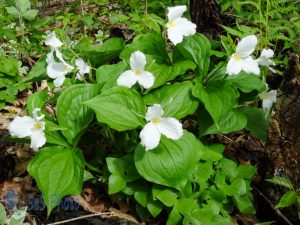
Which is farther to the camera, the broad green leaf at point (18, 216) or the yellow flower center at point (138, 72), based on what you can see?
the yellow flower center at point (138, 72)

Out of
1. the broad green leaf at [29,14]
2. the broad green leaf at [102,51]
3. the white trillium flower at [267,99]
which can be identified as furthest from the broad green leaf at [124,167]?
the broad green leaf at [29,14]

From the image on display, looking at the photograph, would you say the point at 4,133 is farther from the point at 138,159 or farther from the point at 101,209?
the point at 138,159

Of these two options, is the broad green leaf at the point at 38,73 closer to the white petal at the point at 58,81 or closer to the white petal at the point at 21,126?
the white petal at the point at 58,81

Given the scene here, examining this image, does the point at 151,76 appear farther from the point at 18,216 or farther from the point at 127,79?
the point at 18,216

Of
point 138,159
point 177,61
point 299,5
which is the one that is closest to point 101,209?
point 138,159

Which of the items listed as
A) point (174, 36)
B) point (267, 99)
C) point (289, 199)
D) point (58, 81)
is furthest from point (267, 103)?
point (58, 81)

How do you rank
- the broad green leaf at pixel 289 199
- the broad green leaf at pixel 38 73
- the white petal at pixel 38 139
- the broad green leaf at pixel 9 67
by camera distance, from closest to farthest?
the white petal at pixel 38 139, the broad green leaf at pixel 289 199, the broad green leaf at pixel 38 73, the broad green leaf at pixel 9 67
